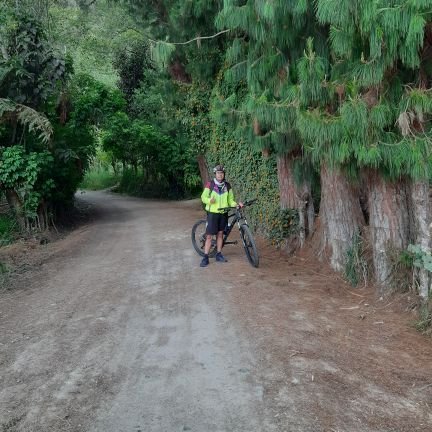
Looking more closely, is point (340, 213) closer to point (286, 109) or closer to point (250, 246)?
point (250, 246)

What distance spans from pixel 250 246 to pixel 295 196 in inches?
64.5

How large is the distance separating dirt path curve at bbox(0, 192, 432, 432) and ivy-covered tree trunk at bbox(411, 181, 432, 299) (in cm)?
48

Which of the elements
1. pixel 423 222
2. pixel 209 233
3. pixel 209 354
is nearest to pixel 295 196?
pixel 209 233

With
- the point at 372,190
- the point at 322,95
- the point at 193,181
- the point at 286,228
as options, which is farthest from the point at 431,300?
the point at 193,181

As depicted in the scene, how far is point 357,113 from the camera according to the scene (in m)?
5.34

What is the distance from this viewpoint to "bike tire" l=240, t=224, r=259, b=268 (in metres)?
8.25

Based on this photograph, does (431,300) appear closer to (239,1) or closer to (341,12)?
(341,12)

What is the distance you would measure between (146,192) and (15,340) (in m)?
24.6

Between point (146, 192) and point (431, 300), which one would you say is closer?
point (431, 300)

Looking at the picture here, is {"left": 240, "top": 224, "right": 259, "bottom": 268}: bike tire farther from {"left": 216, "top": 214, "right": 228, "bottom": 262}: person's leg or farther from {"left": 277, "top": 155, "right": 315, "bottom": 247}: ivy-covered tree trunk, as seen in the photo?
{"left": 277, "top": 155, "right": 315, "bottom": 247}: ivy-covered tree trunk

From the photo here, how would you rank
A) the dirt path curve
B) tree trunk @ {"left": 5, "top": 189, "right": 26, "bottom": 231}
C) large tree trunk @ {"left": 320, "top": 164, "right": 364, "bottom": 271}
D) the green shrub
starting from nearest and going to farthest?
1. the dirt path curve
2. large tree trunk @ {"left": 320, "top": 164, "right": 364, "bottom": 271}
3. the green shrub
4. tree trunk @ {"left": 5, "top": 189, "right": 26, "bottom": 231}

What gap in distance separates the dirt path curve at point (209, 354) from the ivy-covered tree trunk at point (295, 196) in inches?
38.6

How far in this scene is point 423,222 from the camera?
5844 mm

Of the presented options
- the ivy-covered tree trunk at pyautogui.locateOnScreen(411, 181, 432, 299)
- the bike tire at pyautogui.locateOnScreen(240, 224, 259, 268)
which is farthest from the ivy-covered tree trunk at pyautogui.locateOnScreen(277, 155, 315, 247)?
the ivy-covered tree trunk at pyautogui.locateOnScreen(411, 181, 432, 299)
